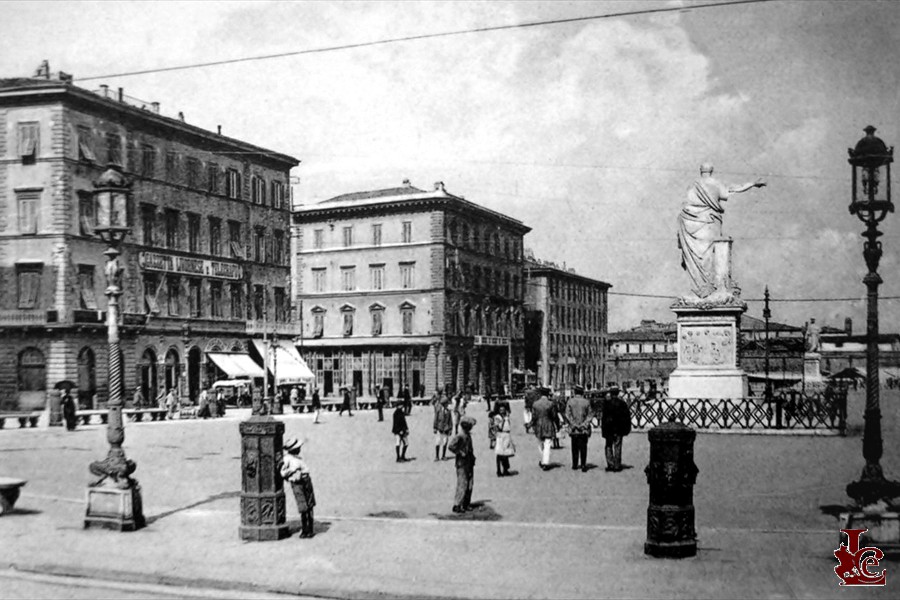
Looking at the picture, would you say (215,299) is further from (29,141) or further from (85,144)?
(29,141)

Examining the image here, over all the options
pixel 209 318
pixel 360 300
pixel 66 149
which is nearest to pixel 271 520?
pixel 66 149

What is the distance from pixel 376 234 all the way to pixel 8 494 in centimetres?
5006

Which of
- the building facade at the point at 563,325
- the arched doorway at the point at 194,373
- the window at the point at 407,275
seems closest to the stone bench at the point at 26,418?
the arched doorway at the point at 194,373

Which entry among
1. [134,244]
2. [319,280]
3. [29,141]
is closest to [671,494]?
[29,141]

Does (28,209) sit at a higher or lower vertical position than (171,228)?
lower

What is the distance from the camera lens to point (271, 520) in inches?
415

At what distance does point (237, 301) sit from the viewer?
45.4m

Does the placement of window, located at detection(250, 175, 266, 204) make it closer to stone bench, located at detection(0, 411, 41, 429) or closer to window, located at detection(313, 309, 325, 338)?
window, located at detection(313, 309, 325, 338)

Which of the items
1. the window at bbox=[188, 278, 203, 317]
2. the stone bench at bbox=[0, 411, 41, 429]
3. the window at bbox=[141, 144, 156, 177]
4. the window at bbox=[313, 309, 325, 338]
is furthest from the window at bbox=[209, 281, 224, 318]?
the window at bbox=[313, 309, 325, 338]

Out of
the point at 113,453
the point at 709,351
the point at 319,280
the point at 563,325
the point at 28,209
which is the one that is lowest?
the point at 113,453

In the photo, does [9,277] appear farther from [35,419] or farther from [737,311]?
[737,311]

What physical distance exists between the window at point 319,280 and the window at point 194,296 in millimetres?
20515

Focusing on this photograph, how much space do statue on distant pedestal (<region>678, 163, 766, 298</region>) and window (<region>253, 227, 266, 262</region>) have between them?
2769 cm

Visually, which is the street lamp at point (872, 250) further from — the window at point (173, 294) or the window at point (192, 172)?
the window at point (173, 294)
